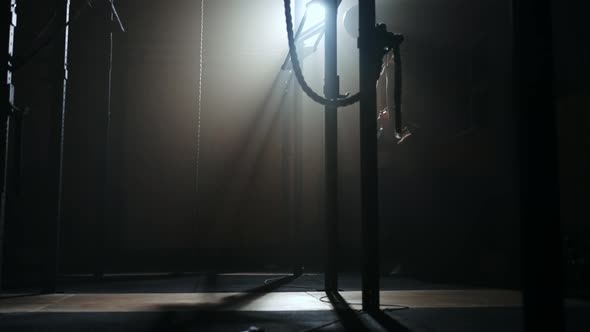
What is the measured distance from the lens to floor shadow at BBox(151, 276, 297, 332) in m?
3.20

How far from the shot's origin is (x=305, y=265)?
29.9 ft

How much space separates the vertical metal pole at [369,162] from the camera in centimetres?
388

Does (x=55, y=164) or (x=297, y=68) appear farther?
(x=55, y=164)

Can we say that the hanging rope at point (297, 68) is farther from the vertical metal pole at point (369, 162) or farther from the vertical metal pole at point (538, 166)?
the vertical metal pole at point (538, 166)

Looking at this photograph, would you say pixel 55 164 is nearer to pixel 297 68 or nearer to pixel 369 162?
pixel 297 68

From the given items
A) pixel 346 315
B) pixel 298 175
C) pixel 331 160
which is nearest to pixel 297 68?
pixel 331 160

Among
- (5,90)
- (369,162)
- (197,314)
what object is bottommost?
(197,314)

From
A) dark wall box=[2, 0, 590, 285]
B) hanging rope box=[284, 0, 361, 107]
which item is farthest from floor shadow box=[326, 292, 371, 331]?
dark wall box=[2, 0, 590, 285]

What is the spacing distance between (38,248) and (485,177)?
20.0 feet

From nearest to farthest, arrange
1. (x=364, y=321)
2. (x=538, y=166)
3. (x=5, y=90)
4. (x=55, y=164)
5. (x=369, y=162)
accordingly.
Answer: (x=538, y=166), (x=364, y=321), (x=369, y=162), (x=5, y=90), (x=55, y=164)

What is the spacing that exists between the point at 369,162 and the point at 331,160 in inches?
55.8

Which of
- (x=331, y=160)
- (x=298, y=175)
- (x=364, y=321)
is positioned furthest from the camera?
(x=298, y=175)

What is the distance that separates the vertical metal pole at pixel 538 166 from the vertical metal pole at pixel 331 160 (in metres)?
3.54

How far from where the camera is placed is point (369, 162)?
157 inches
